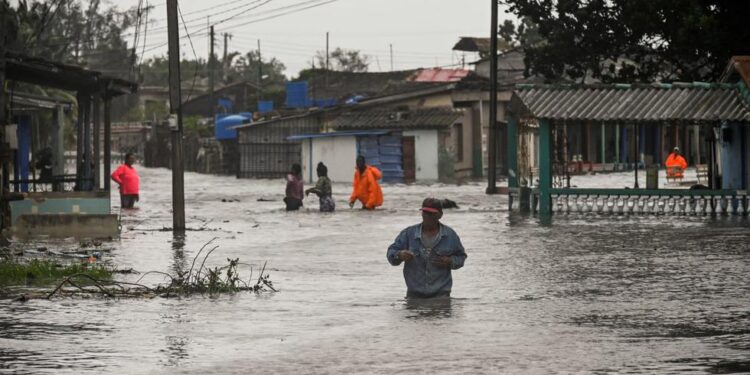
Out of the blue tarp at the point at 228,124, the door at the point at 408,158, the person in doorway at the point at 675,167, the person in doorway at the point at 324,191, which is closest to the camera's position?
the person in doorway at the point at 324,191

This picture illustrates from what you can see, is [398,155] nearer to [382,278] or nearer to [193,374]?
[382,278]

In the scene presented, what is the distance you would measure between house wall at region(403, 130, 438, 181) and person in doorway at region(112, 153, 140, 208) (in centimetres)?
2477

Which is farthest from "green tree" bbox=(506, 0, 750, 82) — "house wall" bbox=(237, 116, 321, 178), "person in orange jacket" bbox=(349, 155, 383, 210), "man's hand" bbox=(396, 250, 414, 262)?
"house wall" bbox=(237, 116, 321, 178)

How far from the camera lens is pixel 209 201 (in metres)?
40.4

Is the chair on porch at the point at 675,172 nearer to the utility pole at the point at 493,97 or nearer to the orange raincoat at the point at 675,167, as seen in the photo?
the orange raincoat at the point at 675,167

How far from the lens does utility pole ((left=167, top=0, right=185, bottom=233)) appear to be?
989 inches

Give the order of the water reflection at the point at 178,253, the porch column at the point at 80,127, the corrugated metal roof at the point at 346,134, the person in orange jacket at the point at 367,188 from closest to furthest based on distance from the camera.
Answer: the water reflection at the point at 178,253 → the porch column at the point at 80,127 → the person in orange jacket at the point at 367,188 → the corrugated metal roof at the point at 346,134

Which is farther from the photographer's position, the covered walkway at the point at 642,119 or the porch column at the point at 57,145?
the porch column at the point at 57,145

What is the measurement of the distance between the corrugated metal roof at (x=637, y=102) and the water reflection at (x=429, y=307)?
16547mm

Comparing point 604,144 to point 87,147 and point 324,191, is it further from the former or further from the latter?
point 87,147

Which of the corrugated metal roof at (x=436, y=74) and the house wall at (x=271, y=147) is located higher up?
the corrugated metal roof at (x=436, y=74)

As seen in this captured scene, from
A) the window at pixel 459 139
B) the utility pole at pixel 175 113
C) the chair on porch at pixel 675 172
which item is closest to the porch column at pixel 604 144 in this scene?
the window at pixel 459 139

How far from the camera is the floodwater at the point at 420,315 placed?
10.2 m

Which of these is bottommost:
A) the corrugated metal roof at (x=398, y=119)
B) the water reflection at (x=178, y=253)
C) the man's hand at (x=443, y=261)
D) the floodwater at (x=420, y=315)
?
the floodwater at (x=420, y=315)
